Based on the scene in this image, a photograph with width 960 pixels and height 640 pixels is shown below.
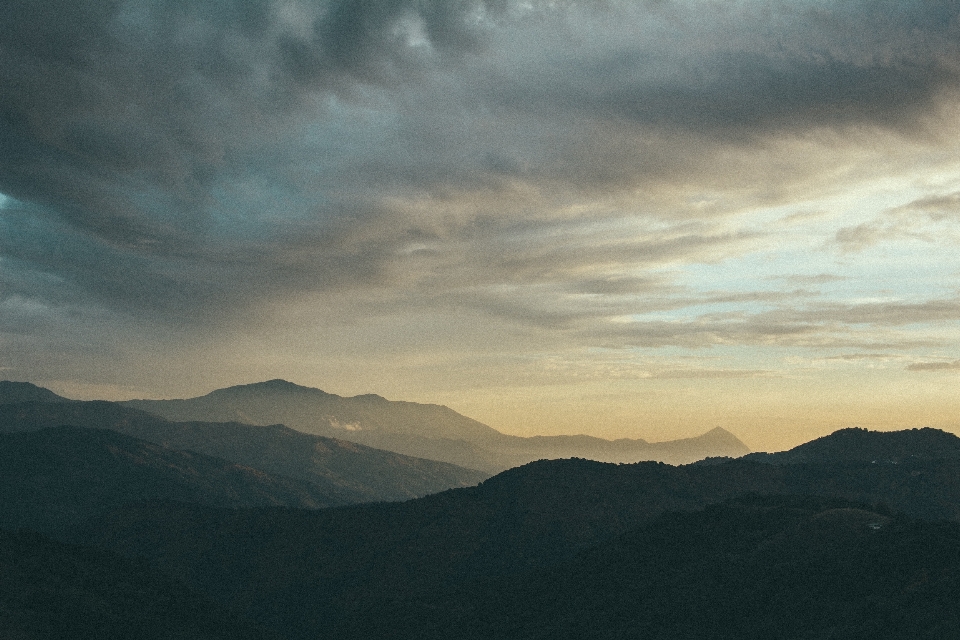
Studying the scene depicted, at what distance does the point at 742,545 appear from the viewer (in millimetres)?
146250

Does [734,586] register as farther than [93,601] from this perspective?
No

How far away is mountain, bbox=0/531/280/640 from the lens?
5172 inches

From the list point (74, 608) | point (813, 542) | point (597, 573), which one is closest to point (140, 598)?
point (74, 608)

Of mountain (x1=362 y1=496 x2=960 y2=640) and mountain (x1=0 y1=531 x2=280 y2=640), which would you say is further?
mountain (x1=0 y1=531 x2=280 y2=640)

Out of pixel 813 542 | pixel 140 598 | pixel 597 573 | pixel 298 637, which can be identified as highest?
pixel 813 542

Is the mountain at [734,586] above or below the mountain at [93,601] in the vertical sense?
above

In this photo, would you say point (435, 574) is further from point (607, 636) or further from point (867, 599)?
point (867, 599)

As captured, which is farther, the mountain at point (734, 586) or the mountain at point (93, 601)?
the mountain at point (93, 601)

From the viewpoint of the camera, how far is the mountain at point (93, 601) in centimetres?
13138

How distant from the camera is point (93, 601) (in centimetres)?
14538

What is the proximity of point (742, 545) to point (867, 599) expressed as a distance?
35.1m

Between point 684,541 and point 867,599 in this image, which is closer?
point 867,599

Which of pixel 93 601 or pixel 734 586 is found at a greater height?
pixel 734 586

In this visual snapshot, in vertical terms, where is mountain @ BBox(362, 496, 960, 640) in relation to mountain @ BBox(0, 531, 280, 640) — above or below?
above
